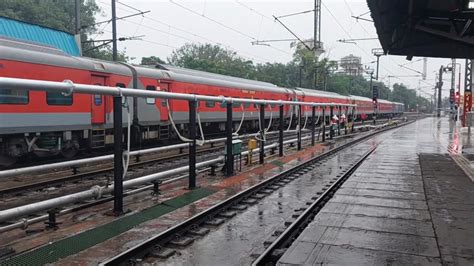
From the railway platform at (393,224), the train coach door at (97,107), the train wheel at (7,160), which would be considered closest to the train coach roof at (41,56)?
the train coach door at (97,107)

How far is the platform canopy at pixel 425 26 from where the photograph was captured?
36.3 feet

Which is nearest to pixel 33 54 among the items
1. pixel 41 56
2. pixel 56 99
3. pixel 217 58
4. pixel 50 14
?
pixel 41 56

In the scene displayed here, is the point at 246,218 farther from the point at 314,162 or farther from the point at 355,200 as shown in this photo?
the point at 314,162

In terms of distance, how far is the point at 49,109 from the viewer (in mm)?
11664

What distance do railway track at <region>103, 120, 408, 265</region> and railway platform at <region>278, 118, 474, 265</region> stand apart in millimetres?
225

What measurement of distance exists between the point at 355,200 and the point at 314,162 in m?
5.61

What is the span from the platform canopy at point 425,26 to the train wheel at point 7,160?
374 inches

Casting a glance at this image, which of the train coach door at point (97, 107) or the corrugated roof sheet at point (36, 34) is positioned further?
the corrugated roof sheet at point (36, 34)

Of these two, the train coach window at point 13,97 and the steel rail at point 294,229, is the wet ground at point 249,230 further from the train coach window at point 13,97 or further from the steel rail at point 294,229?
the train coach window at point 13,97

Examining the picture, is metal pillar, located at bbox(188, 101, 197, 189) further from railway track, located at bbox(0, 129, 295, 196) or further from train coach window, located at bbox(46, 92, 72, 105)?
train coach window, located at bbox(46, 92, 72, 105)

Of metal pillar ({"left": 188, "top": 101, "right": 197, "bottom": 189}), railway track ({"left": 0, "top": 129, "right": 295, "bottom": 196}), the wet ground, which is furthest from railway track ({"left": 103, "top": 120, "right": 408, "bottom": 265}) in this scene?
railway track ({"left": 0, "top": 129, "right": 295, "bottom": 196})

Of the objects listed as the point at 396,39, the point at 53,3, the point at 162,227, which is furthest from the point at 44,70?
the point at 53,3

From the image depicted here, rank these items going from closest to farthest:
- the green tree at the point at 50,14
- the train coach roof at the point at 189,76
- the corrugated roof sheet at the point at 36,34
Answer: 1. the train coach roof at the point at 189,76
2. the corrugated roof sheet at the point at 36,34
3. the green tree at the point at 50,14

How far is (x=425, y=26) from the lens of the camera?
13.1m
